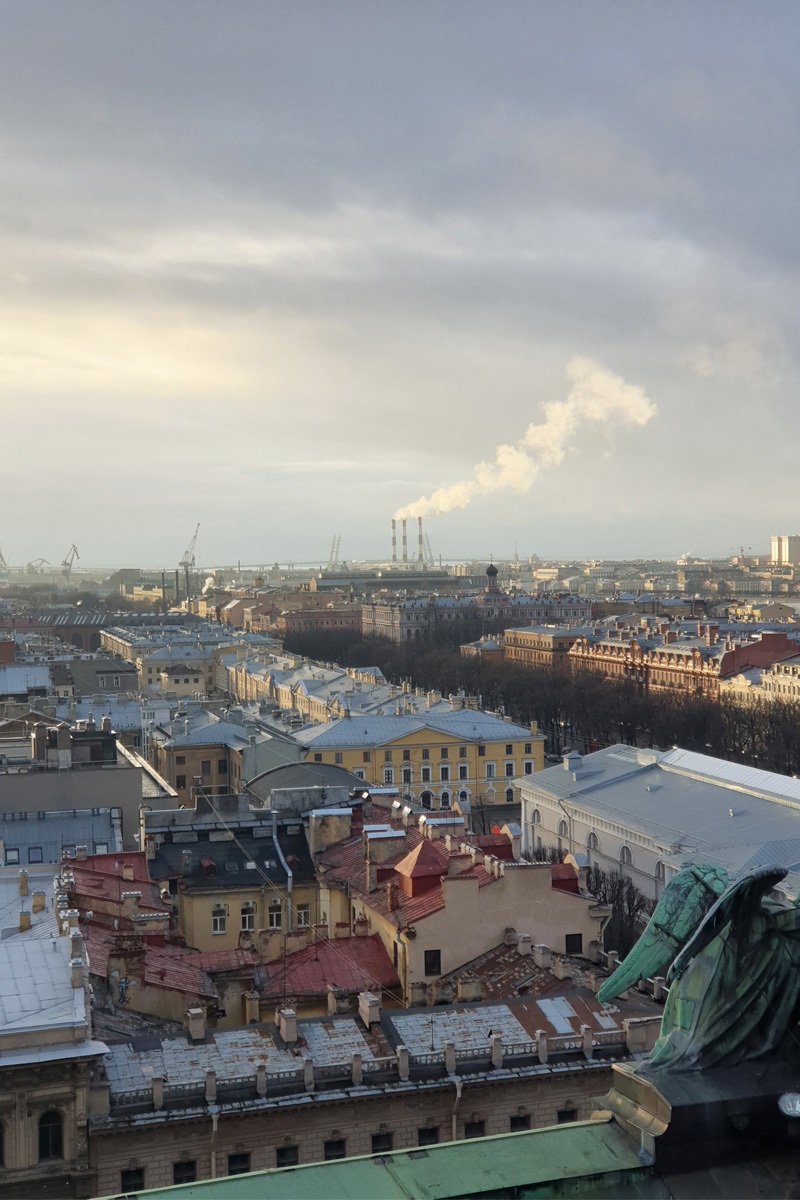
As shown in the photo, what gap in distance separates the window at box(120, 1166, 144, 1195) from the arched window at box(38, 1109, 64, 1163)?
84 centimetres

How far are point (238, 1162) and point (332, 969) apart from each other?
5.46 meters

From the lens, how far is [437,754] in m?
54.3

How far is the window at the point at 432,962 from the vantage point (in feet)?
66.8

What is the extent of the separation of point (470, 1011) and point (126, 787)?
53.9 feet

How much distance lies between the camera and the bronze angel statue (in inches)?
272

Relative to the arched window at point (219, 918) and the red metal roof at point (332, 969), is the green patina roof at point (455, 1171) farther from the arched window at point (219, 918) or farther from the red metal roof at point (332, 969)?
the arched window at point (219, 918)

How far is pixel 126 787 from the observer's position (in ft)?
106

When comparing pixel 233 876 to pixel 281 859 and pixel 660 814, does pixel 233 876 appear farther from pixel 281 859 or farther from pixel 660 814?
pixel 660 814

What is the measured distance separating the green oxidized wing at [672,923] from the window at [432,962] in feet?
44.7

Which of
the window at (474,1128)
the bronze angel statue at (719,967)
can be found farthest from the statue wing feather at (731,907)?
the window at (474,1128)

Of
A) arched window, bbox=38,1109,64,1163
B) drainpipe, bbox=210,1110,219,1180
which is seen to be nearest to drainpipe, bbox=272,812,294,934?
drainpipe, bbox=210,1110,219,1180

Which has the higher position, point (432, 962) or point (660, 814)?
point (432, 962)

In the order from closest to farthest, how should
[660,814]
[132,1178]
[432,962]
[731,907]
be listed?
[731,907], [132,1178], [432,962], [660,814]

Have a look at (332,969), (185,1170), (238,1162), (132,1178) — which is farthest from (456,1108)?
(332,969)
